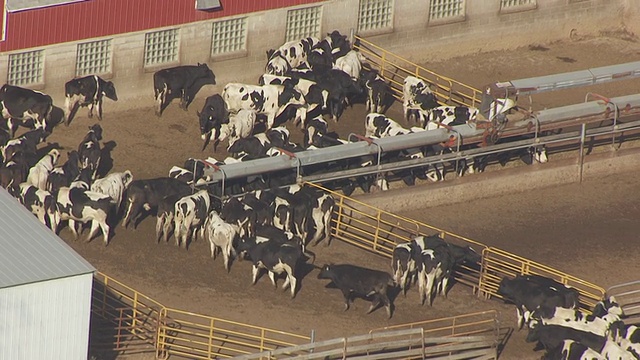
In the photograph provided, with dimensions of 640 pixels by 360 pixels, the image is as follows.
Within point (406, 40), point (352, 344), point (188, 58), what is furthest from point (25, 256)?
point (406, 40)

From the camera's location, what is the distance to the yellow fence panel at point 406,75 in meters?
57.2

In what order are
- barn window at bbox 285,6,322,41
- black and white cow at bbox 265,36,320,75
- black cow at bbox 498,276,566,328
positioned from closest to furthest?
black cow at bbox 498,276,566,328 < black and white cow at bbox 265,36,320,75 < barn window at bbox 285,6,322,41

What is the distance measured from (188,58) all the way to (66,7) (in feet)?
14.8

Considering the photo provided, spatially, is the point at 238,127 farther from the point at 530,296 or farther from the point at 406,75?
the point at 530,296

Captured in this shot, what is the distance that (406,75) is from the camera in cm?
5847

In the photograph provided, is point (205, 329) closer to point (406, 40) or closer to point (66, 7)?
point (66, 7)

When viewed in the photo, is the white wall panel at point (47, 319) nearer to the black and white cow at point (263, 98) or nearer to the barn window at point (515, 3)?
the black and white cow at point (263, 98)

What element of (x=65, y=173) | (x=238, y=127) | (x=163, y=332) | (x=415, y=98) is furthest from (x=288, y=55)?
(x=163, y=332)

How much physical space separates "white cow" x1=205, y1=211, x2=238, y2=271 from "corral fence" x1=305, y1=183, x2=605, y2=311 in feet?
11.7

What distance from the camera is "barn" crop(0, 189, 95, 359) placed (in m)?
39.6

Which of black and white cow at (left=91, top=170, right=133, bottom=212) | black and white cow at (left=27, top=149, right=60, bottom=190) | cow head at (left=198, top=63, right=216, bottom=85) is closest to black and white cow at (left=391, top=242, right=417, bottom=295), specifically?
black and white cow at (left=91, top=170, right=133, bottom=212)

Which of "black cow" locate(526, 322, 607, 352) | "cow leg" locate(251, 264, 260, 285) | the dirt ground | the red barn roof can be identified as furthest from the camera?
the red barn roof

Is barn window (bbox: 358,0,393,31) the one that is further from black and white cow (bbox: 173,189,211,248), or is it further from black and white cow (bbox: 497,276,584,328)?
black and white cow (bbox: 497,276,584,328)

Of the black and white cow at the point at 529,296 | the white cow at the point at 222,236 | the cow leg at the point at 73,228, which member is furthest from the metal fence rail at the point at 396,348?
the cow leg at the point at 73,228
